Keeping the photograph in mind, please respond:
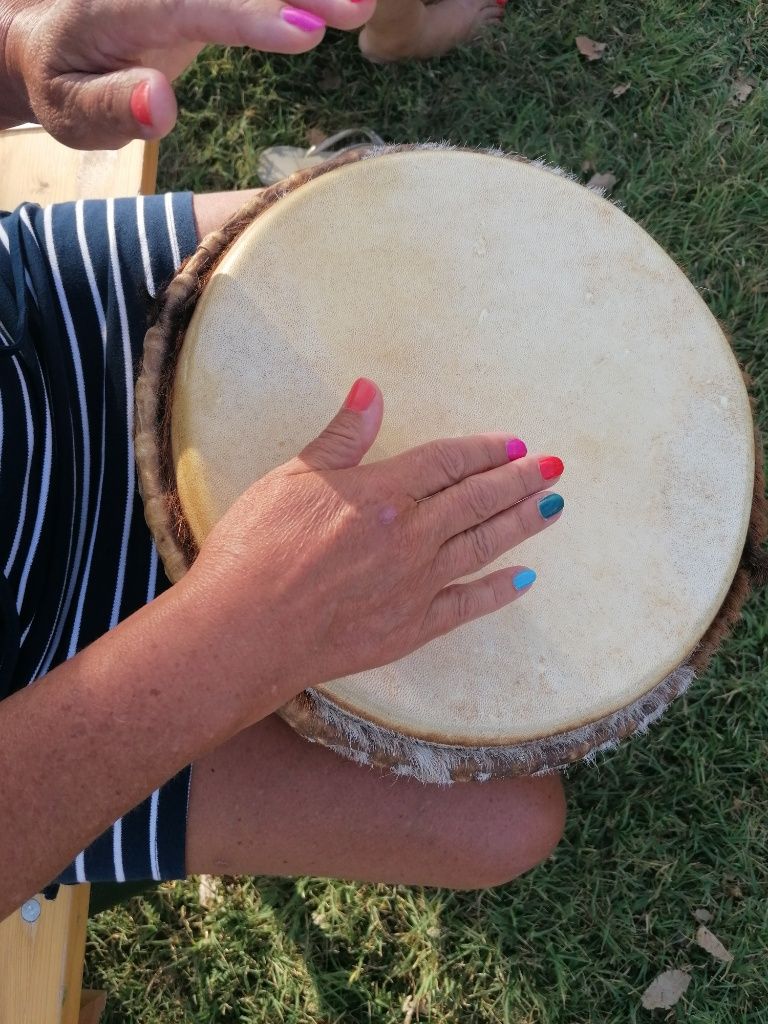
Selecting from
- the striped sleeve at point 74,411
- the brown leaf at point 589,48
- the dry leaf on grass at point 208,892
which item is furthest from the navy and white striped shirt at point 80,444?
the brown leaf at point 589,48

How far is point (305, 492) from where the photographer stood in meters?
0.89

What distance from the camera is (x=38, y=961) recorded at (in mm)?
1324

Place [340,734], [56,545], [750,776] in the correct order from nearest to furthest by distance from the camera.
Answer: [340,734]
[56,545]
[750,776]

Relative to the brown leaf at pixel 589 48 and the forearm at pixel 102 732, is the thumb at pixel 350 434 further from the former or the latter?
the brown leaf at pixel 589 48

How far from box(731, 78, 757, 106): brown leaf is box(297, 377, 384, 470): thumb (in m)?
1.62

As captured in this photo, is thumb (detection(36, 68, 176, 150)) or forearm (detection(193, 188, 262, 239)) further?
forearm (detection(193, 188, 262, 239))

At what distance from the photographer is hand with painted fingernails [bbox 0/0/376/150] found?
2.75ft

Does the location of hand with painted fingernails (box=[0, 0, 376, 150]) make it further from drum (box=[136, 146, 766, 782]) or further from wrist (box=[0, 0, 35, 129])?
drum (box=[136, 146, 766, 782])

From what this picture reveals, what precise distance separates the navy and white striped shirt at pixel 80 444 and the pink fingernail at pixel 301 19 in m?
0.45

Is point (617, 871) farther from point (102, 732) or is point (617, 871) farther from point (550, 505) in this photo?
point (102, 732)

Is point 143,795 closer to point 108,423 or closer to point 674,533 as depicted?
point 108,423

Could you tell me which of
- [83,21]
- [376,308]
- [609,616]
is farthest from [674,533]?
[83,21]

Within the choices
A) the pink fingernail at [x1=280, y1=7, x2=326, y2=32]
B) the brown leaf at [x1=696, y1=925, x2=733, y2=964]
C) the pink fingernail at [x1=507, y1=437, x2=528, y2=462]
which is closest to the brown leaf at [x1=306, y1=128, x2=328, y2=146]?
the pink fingernail at [x1=280, y1=7, x2=326, y2=32]

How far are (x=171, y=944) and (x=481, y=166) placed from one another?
1.67 m
